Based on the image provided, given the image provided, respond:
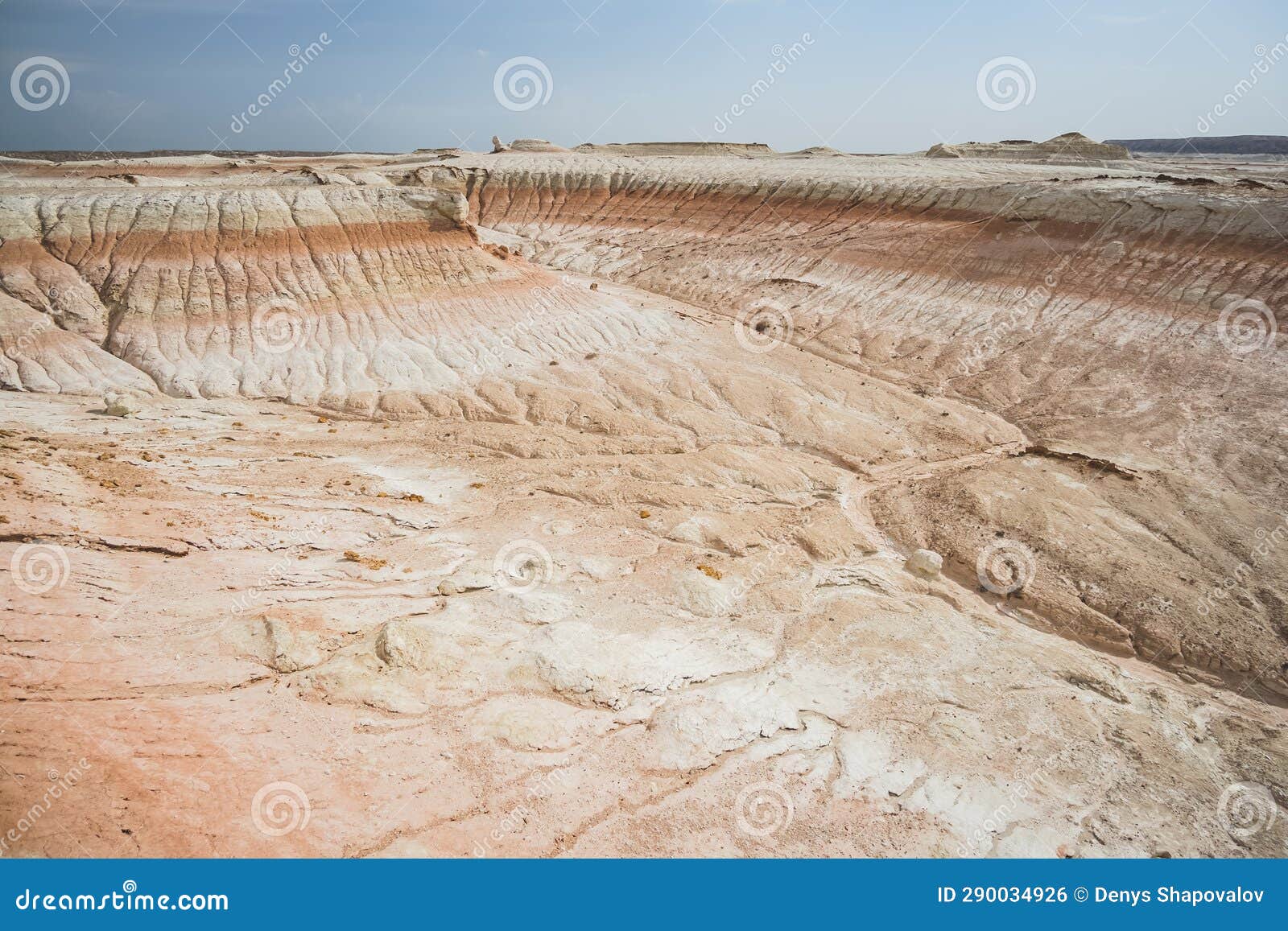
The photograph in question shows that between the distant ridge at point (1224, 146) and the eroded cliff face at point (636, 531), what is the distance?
2875 inches

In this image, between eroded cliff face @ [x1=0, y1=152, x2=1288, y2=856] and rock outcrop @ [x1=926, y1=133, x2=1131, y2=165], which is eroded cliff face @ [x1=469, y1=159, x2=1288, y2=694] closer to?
Result: eroded cliff face @ [x1=0, y1=152, x2=1288, y2=856]

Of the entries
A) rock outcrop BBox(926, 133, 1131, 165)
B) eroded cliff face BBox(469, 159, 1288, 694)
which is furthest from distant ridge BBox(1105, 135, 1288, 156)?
eroded cliff face BBox(469, 159, 1288, 694)

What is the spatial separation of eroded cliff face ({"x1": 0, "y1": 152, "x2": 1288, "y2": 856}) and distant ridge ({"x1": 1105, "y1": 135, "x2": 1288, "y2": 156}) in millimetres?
73035

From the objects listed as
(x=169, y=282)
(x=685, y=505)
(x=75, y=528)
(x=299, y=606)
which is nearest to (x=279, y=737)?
(x=299, y=606)

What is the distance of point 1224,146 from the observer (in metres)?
89.9

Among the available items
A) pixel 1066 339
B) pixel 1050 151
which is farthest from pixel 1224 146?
pixel 1066 339

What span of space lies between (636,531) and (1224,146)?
116205mm

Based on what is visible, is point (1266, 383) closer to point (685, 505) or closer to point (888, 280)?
point (888, 280)

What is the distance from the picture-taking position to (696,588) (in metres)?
9.89

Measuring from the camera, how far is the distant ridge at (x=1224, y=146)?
83.1m

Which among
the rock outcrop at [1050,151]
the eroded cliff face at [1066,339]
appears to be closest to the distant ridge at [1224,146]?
the rock outcrop at [1050,151]

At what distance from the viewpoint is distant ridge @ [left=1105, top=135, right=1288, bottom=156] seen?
83.1 m

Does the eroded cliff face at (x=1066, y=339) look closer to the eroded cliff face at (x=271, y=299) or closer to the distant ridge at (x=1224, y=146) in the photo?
the eroded cliff face at (x=271, y=299)

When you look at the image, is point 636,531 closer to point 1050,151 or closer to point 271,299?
point 271,299
